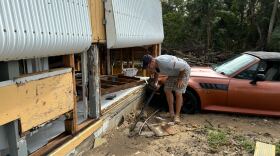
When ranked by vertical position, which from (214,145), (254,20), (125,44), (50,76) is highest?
(254,20)

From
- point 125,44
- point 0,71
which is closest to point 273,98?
point 125,44

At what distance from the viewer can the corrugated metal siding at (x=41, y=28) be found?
2.73m

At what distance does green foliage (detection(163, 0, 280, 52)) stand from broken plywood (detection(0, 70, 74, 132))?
17175 millimetres

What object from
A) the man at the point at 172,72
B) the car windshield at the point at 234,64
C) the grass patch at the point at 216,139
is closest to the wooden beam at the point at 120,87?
the man at the point at 172,72

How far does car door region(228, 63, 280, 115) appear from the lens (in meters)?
6.88

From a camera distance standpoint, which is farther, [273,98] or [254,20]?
[254,20]

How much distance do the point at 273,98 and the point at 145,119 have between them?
279 cm

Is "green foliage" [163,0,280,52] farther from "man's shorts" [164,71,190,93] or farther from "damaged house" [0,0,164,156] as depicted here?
"damaged house" [0,0,164,156]

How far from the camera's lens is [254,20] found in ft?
70.6

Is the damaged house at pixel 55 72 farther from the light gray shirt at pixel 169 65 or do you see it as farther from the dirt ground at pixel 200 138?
the light gray shirt at pixel 169 65

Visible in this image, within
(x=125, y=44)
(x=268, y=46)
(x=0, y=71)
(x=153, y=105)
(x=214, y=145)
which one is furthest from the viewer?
(x=268, y=46)

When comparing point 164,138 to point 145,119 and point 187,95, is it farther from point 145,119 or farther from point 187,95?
point 187,95

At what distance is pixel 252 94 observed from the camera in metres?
6.91

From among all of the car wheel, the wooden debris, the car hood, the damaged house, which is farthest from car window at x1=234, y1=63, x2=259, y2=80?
the damaged house
